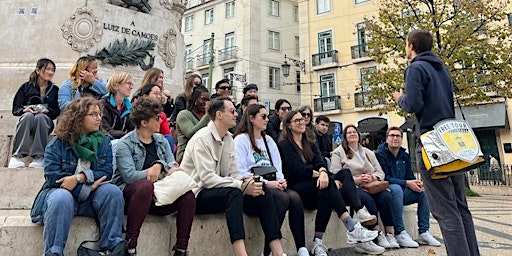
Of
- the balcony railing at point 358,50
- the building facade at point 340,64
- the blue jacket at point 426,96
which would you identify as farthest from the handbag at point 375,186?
the balcony railing at point 358,50

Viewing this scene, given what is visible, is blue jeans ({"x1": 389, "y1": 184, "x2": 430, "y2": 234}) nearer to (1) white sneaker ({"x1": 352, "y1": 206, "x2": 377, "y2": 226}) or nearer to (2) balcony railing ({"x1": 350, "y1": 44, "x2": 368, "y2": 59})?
(1) white sneaker ({"x1": 352, "y1": 206, "x2": 377, "y2": 226})

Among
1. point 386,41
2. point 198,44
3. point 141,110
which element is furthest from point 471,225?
point 198,44

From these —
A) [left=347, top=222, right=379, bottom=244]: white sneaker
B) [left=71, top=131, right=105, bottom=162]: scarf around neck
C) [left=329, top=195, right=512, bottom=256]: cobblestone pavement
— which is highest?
[left=71, top=131, right=105, bottom=162]: scarf around neck

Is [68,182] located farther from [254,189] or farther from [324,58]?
[324,58]

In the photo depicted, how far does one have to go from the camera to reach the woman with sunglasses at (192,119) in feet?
15.4

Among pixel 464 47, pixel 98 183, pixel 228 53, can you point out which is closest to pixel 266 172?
pixel 98 183

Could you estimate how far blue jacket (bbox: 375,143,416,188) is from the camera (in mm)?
5477

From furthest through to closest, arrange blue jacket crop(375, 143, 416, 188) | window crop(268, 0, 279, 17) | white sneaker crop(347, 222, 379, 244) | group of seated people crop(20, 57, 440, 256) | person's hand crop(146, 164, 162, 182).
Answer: window crop(268, 0, 279, 17) → blue jacket crop(375, 143, 416, 188) → white sneaker crop(347, 222, 379, 244) → person's hand crop(146, 164, 162, 182) → group of seated people crop(20, 57, 440, 256)

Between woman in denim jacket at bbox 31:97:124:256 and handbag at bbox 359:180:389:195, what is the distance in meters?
3.14

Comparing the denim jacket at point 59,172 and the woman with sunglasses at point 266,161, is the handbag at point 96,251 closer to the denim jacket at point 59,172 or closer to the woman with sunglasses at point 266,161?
the denim jacket at point 59,172

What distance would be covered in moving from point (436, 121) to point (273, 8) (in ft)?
104

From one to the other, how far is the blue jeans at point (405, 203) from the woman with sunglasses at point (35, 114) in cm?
440

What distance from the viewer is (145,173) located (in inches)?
137

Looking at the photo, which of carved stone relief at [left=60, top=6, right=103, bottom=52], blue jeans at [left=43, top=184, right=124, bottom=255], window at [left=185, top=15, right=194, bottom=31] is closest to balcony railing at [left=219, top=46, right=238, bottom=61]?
window at [left=185, top=15, right=194, bottom=31]
